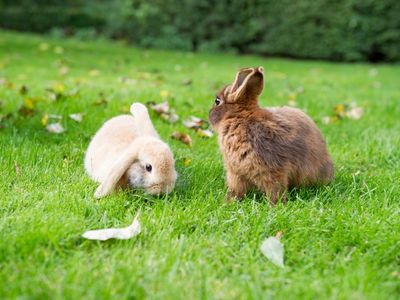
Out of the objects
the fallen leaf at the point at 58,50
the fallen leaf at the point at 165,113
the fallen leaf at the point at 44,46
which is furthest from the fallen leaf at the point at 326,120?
the fallen leaf at the point at 44,46

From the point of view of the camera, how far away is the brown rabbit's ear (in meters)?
2.67

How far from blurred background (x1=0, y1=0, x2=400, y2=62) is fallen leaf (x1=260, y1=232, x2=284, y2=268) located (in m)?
11.3

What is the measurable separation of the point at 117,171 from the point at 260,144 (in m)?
0.77

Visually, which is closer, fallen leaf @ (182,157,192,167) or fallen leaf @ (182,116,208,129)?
fallen leaf @ (182,157,192,167)

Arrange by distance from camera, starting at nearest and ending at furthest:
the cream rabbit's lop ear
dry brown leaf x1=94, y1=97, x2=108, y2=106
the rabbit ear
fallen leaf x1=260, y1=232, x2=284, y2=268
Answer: fallen leaf x1=260, y1=232, x2=284, y2=268, the rabbit ear, the cream rabbit's lop ear, dry brown leaf x1=94, y1=97, x2=108, y2=106

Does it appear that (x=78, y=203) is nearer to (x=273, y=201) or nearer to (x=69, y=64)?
(x=273, y=201)

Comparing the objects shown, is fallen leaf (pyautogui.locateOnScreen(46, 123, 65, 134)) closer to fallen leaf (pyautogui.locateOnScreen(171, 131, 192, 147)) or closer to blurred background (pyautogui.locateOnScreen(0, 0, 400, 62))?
fallen leaf (pyautogui.locateOnScreen(171, 131, 192, 147))

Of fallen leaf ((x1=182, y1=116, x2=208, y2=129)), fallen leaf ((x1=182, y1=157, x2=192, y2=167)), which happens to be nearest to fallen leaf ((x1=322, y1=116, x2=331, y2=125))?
fallen leaf ((x1=182, y1=116, x2=208, y2=129))

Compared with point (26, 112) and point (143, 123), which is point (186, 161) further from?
point (26, 112)

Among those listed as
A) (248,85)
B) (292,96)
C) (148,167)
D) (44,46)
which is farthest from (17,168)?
(44,46)

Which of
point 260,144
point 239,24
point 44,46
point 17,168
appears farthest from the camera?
point 239,24

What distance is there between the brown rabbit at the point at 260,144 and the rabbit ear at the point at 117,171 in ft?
1.65

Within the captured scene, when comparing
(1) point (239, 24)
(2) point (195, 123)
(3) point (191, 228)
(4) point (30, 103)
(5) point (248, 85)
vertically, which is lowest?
(3) point (191, 228)

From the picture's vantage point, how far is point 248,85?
2715 mm
